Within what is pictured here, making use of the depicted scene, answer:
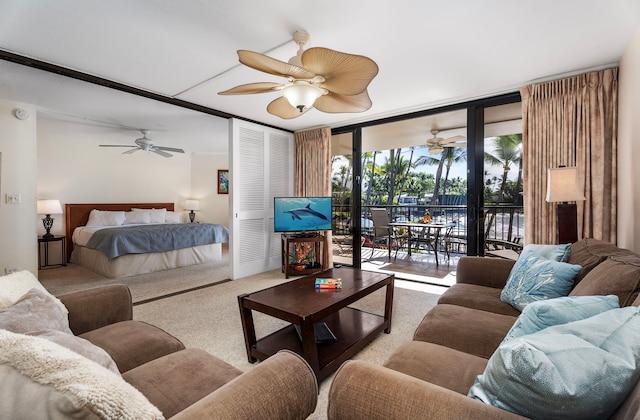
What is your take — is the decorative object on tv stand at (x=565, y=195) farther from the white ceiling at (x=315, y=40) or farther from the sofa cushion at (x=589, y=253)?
the white ceiling at (x=315, y=40)

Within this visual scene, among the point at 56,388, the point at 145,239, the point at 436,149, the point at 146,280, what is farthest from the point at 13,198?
the point at 436,149

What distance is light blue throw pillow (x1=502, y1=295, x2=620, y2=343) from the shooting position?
3.27ft

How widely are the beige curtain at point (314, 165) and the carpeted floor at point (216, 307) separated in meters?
1.40

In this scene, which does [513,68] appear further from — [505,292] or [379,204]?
[379,204]

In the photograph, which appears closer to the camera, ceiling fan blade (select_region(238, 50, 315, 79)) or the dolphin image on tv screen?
ceiling fan blade (select_region(238, 50, 315, 79))

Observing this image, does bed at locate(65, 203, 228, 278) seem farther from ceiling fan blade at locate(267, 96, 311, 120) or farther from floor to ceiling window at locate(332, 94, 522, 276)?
ceiling fan blade at locate(267, 96, 311, 120)

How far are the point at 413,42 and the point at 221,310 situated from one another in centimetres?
298

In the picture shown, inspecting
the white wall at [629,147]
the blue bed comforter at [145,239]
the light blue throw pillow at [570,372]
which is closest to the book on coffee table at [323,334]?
the light blue throw pillow at [570,372]

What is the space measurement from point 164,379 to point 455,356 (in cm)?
118

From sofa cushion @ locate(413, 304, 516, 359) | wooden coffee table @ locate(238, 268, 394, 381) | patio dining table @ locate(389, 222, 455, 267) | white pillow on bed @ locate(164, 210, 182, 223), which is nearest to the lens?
sofa cushion @ locate(413, 304, 516, 359)

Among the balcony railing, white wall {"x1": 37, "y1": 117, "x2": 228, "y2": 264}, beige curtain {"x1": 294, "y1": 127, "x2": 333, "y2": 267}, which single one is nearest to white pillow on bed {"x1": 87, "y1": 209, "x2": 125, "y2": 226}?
white wall {"x1": 37, "y1": 117, "x2": 228, "y2": 264}

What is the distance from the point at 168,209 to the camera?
6.95m

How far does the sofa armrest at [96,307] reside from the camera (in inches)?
60.9

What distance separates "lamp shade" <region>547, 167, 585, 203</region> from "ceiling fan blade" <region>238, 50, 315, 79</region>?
2164 millimetres
